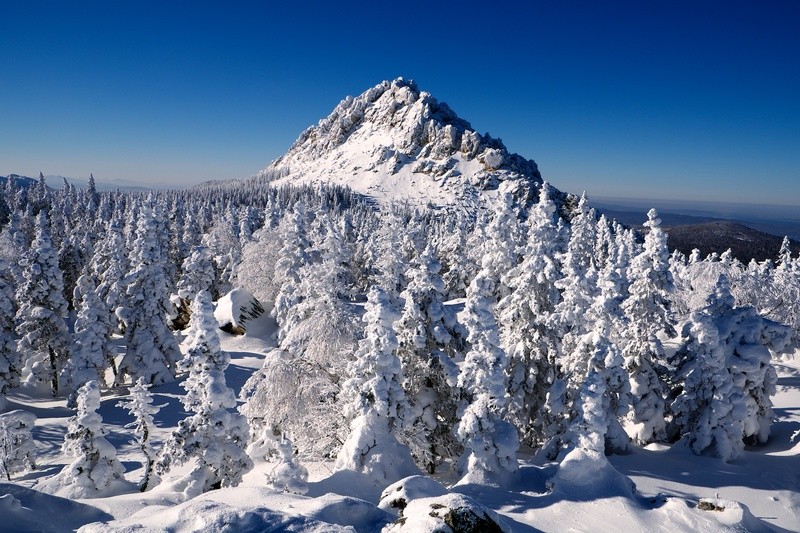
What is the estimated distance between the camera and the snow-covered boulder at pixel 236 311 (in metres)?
39.5

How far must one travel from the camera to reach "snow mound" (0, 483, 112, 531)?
884 cm

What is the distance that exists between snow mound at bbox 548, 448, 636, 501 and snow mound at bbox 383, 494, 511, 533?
17.7ft

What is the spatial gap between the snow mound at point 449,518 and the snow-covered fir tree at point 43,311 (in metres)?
33.8

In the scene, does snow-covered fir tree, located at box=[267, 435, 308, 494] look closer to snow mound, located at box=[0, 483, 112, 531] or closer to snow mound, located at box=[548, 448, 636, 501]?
snow mound, located at box=[0, 483, 112, 531]

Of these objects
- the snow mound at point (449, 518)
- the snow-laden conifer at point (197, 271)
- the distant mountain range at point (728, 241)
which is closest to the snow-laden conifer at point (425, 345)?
the snow mound at point (449, 518)

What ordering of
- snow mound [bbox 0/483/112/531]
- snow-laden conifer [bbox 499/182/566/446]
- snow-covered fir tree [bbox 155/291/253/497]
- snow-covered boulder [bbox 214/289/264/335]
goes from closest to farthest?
snow mound [bbox 0/483/112/531], snow-covered fir tree [bbox 155/291/253/497], snow-laden conifer [bbox 499/182/566/446], snow-covered boulder [bbox 214/289/264/335]

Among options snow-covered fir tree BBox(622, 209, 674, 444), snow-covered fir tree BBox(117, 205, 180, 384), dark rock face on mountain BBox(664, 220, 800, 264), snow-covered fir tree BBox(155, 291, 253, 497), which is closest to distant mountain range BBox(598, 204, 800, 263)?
dark rock face on mountain BBox(664, 220, 800, 264)

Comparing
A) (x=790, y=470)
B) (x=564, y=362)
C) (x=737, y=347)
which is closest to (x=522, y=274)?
(x=564, y=362)

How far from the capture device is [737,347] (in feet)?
63.0

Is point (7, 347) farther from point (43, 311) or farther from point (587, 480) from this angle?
point (587, 480)

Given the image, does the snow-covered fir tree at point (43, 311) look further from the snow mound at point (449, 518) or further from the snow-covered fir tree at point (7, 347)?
the snow mound at point (449, 518)

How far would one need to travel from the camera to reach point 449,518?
8367 millimetres

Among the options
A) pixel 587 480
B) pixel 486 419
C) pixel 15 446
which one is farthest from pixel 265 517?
pixel 15 446

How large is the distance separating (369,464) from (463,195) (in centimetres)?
18736
